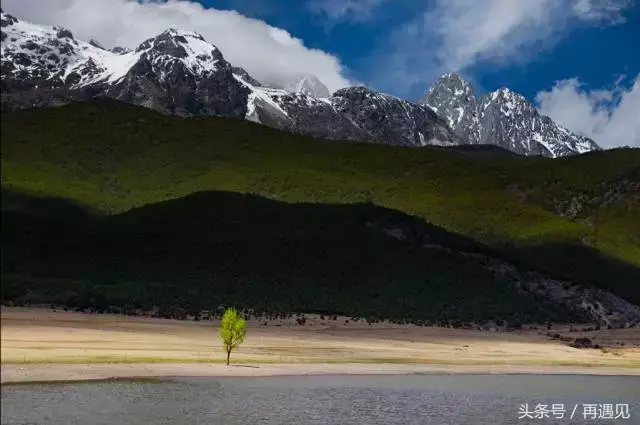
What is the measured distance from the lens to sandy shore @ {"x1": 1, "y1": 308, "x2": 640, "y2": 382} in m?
62.7

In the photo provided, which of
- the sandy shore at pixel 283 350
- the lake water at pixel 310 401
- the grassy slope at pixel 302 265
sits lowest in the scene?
the lake water at pixel 310 401

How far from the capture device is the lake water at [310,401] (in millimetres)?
41188

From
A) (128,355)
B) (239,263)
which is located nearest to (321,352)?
(128,355)

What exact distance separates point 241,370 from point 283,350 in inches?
862

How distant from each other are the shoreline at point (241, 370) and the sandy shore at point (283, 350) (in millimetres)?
120

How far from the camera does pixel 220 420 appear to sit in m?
42.6

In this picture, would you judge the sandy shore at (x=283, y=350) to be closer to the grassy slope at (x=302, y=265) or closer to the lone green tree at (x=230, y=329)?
the lone green tree at (x=230, y=329)

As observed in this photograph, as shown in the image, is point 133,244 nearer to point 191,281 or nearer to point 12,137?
point 191,281

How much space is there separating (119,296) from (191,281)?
1397 inches

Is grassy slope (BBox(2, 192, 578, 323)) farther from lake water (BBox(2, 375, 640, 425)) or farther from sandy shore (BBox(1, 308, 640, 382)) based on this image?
lake water (BBox(2, 375, 640, 425))

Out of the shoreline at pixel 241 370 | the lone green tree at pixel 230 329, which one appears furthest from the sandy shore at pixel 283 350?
the lone green tree at pixel 230 329

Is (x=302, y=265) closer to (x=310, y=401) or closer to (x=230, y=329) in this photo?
(x=230, y=329)

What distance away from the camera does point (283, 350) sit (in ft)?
303

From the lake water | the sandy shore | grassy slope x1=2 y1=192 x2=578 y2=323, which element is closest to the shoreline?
the sandy shore
